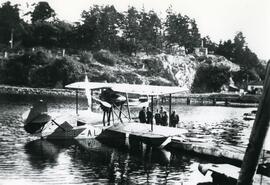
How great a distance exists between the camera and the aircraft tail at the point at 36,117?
28.1 m

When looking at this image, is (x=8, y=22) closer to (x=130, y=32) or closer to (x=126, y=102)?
(x=130, y=32)

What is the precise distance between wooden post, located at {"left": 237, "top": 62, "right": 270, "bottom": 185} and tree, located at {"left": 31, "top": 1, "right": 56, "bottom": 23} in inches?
5311

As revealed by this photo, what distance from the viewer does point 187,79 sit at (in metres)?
133

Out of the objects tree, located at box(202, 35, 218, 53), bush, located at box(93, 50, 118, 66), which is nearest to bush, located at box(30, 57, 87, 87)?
bush, located at box(93, 50, 118, 66)

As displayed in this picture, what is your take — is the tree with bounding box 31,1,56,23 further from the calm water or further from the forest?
the calm water

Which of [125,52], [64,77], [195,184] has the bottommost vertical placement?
[195,184]

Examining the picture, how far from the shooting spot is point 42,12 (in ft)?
454

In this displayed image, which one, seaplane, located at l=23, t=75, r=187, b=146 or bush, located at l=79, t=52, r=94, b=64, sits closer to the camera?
seaplane, located at l=23, t=75, r=187, b=146

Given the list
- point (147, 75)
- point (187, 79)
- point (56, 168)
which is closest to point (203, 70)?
point (187, 79)

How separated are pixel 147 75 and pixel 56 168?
10402 cm

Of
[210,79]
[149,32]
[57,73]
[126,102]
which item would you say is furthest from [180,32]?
[126,102]

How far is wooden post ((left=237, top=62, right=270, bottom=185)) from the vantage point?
25.3 ft

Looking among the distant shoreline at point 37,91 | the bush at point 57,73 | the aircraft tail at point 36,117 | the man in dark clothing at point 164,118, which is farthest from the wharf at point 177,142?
the bush at point 57,73

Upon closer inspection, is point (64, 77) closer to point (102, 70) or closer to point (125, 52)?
point (102, 70)
